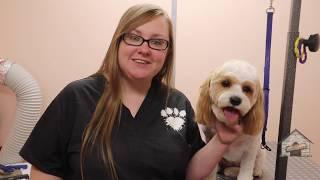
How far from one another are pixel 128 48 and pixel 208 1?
148cm

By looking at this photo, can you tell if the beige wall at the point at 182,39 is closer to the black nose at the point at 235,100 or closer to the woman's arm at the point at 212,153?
the woman's arm at the point at 212,153

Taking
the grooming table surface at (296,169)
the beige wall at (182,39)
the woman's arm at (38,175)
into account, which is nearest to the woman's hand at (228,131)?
the grooming table surface at (296,169)

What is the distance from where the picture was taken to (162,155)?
1064 millimetres

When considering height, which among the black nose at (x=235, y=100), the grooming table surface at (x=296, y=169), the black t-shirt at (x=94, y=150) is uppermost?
the black nose at (x=235, y=100)

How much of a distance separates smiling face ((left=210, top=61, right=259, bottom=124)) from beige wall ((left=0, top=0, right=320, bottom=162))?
55.3 inches

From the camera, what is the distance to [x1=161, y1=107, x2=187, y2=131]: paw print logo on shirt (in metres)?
1.12

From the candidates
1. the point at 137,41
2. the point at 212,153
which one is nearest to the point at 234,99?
the point at 212,153

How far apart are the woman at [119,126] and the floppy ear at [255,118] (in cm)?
5

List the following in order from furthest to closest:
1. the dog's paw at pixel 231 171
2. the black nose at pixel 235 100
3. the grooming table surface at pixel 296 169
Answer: the grooming table surface at pixel 296 169 → the dog's paw at pixel 231 171 → the black nose at pixel 235 100

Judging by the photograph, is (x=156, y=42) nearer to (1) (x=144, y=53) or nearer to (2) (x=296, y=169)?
(1) (x=144, y=53)

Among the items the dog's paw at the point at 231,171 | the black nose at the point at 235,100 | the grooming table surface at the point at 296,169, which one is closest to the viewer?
the black nose at the point at 235,100

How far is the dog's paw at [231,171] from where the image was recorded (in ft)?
3.96

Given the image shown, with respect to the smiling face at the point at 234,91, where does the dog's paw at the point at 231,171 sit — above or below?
below

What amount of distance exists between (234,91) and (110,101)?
39cm
